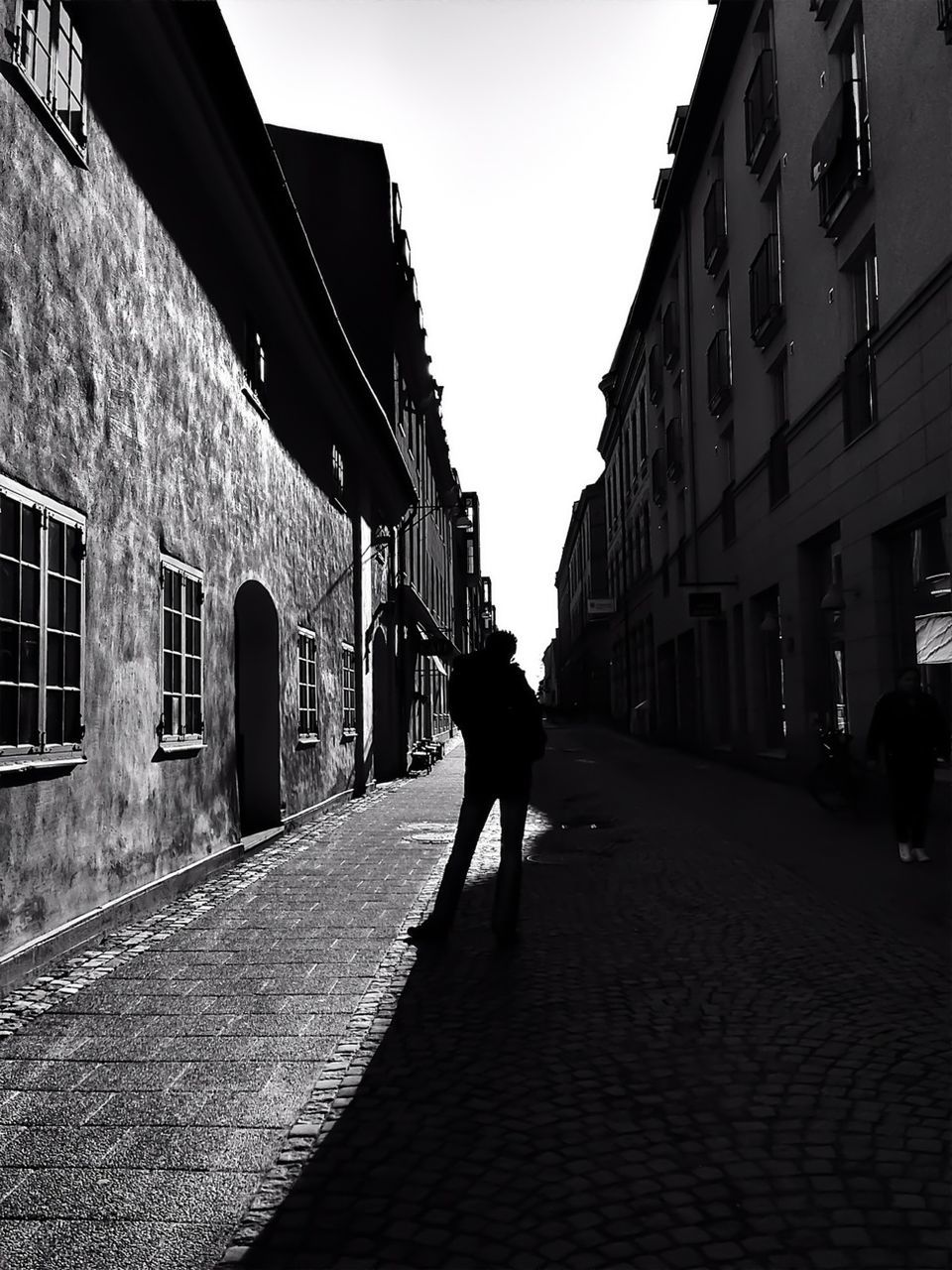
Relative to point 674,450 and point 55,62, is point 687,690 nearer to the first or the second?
point 674,450

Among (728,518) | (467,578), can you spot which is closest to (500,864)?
(728,518)

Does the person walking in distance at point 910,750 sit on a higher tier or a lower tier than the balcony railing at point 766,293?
lower

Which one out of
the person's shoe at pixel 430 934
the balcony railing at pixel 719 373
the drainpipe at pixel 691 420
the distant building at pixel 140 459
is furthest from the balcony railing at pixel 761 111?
the person's shoe at pixel 430 934

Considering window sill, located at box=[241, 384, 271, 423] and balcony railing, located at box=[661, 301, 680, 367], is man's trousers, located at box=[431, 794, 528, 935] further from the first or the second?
balcony railing, located at box=[661, 301, 680, 367]

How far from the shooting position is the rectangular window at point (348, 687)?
16688 millimetres

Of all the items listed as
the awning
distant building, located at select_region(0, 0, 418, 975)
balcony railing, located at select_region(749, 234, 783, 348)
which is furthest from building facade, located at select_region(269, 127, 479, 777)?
the awning

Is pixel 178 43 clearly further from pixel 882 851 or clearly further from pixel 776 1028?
pixel 882 851

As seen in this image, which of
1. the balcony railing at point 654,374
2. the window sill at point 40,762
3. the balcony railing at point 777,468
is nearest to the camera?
the window sill at point 40,762

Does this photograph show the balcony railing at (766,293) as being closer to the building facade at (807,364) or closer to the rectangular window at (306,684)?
the building facade at (807,364)

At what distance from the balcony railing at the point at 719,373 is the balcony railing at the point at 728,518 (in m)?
1.60

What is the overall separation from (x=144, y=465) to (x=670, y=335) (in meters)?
22.4

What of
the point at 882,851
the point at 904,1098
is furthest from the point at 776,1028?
the point at 882,851

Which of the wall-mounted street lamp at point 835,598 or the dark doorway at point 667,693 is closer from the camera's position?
the wall-mounted street lamp at point 835,598

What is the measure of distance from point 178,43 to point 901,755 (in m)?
7.66
